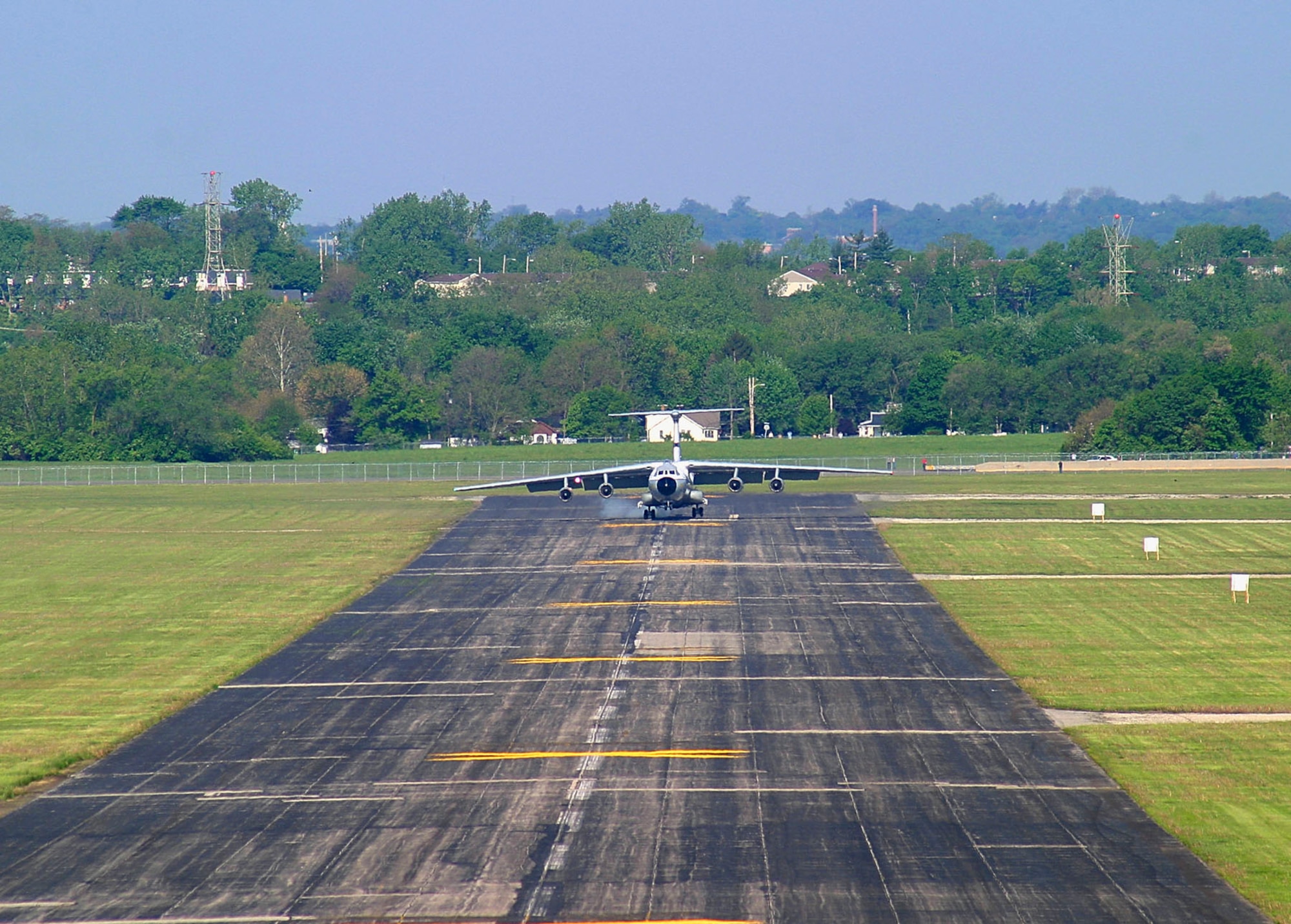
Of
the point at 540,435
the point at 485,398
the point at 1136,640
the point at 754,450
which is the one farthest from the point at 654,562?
the point at 485,398

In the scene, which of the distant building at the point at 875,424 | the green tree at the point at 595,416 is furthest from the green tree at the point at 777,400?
the green tree at the point at 595,416

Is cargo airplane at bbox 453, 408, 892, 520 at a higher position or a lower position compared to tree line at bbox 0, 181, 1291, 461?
lower

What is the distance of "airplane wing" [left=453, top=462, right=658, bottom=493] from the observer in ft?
269

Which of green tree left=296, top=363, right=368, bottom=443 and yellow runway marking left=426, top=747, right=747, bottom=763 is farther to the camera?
green tree left=296, top=363, right=368, bottom=443

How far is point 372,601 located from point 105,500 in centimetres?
5238

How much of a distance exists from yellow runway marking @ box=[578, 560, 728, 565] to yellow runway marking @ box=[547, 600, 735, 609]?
9045mm

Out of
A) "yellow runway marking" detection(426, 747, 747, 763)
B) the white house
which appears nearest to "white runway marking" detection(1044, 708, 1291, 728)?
"yellow runway marking" detection(426, 747, 747, 763)

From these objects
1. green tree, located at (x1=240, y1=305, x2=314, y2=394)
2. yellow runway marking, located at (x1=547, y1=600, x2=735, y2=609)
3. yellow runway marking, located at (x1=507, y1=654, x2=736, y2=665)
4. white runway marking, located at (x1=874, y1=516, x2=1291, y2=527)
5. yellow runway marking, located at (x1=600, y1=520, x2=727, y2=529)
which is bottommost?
yellow runway marking, located at (x1=507, y1=654, x2=736, y2=665)

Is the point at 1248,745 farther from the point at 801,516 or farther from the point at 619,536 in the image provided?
the point at 801,516

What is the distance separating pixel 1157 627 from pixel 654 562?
76.7 feet

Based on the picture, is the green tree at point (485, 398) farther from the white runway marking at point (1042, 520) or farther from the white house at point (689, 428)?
the white runway marking at point (1042, 520)

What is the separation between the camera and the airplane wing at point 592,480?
82.1 meters

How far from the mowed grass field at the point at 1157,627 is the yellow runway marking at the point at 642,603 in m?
9.15

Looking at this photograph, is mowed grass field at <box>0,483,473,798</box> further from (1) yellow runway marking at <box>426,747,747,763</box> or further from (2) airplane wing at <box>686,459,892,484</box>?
(2) airplane wing at <box>686,459,892,484</box>
